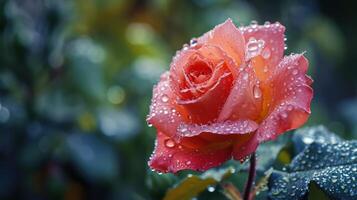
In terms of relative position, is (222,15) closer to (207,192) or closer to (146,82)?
(146,82)

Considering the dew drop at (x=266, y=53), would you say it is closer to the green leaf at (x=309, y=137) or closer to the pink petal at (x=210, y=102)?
the pink petal at (x=210, y=102)

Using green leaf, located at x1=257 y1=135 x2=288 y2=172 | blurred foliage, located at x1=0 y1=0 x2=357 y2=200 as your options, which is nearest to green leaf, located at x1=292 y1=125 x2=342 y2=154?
green leaf, located at x1=257 y1=135 x2=288 y2=172

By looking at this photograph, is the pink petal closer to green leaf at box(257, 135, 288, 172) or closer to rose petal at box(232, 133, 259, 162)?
rose petal at box(232, 133, 259, 162)

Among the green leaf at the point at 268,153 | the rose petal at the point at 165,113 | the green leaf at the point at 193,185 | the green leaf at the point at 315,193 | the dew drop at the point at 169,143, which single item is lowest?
the green leaf at the point at 315,193

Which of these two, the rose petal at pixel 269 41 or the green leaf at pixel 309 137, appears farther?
the green leaf at pixel 309 137

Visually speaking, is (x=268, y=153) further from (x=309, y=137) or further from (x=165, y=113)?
(x=165, y=113)

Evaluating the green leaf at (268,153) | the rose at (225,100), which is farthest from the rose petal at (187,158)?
the green leaf at (268,153)

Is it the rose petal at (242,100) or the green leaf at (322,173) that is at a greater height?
the rose petal at (242,100)
